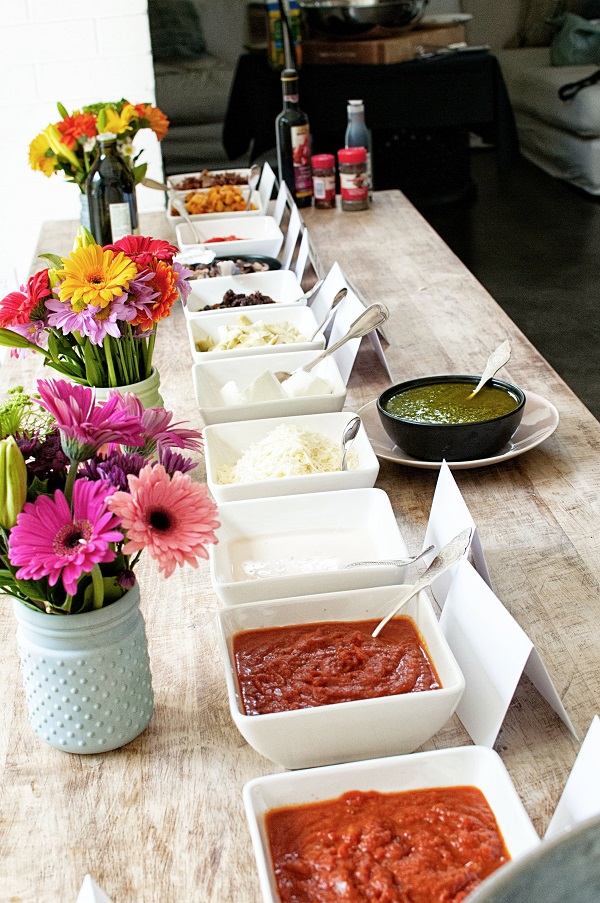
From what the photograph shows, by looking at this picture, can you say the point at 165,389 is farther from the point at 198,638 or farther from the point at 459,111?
the point at 459,111

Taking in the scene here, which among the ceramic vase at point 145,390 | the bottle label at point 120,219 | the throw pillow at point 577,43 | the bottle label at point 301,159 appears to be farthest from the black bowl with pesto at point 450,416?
the throw pillow at point 577,43

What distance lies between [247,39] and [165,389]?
288 centimetres

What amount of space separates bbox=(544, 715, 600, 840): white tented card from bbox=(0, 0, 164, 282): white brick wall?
9.40 ft

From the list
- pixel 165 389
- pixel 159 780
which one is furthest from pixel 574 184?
pixel 159 780

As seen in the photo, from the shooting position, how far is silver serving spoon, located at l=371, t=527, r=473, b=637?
0.96 metres

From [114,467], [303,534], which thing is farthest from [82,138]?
[114,467]

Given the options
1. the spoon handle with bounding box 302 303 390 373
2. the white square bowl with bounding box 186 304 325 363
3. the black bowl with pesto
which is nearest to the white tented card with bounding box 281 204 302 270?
the white square bowl with bounding box 186 304 325 363

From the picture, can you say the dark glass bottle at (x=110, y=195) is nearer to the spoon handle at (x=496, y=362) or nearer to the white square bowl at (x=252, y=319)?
the white square bowl at (x=252, y=319)

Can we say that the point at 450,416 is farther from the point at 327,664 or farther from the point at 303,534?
the point at 327,664

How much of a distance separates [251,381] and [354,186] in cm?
148

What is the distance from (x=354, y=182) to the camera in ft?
9.53

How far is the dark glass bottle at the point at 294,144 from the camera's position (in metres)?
2.87

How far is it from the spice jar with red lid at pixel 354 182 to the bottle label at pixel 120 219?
33.3 inches

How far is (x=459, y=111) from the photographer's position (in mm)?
5066
